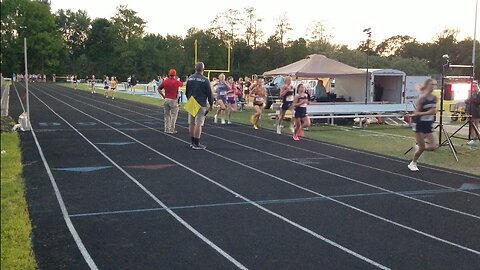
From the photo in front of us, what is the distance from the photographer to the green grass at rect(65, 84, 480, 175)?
1182 centimetres

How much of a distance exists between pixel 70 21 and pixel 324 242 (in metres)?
119

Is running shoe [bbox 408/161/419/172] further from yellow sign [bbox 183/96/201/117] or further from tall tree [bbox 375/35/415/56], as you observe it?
tall tree [bbox 375/35/415/56]

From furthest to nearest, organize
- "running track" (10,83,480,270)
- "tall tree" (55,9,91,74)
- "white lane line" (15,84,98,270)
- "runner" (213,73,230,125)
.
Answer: "tall tree" (55,9,91,74)
"runner" (213,73,230,125)
"running track" (10,83,480,270)
"white lane line" (15,84,98,270)

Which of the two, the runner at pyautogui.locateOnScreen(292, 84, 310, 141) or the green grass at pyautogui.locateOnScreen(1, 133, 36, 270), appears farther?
the runner at pyautogui.locateOnScreen(292, 84, 310, 141)

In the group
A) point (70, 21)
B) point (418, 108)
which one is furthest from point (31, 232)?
point (70, 21)

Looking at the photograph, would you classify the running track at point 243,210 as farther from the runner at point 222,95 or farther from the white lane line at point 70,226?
the runner at point 222,95

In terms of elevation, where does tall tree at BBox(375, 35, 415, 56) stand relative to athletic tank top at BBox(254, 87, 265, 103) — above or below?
above

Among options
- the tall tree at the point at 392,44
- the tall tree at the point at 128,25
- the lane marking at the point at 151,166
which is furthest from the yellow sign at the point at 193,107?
the tall tree at the point at 392,44

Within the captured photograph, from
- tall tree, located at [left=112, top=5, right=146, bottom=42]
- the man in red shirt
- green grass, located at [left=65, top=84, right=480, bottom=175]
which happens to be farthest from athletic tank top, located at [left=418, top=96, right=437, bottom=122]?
tall tree, located at [left=112, top=5, right=146, bottom=42]

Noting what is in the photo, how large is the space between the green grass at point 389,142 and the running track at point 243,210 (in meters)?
0.95

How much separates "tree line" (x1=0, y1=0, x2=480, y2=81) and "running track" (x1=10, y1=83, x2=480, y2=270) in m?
59.0

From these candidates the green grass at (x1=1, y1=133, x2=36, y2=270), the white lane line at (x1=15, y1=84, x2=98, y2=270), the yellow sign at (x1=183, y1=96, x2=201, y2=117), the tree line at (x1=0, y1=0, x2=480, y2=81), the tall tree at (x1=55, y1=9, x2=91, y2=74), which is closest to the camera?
the green grass at (x1=1, y1=133, x2=36, y2=270)

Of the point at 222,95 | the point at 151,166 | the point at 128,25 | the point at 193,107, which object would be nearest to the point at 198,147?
the point at 193,107

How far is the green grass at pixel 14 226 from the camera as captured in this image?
4.74 metres
